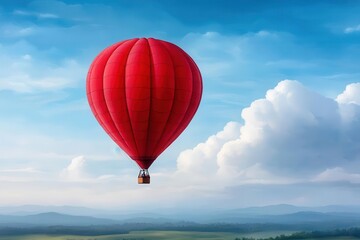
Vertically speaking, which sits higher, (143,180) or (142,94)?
(142,94)

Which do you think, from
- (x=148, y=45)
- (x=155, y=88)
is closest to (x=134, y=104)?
(x=155, y=88)

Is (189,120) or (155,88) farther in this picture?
(189,120)

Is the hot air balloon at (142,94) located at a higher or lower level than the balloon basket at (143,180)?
higher

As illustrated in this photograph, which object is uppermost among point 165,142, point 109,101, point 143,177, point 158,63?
point 158,63

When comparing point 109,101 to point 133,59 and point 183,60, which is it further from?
point 183,60

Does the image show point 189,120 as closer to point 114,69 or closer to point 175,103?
point 175,103

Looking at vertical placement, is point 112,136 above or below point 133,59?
below

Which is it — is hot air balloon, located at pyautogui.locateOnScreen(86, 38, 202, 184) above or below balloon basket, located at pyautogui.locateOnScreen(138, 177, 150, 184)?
above
